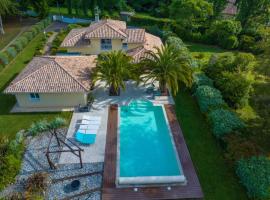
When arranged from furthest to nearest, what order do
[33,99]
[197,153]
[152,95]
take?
[152,95] < [33,99] < [197,153]

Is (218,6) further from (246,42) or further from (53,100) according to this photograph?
(53,100)

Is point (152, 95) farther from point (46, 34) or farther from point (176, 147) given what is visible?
point (46, 34)

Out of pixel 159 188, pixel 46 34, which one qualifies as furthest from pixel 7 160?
A: pixel 46 34

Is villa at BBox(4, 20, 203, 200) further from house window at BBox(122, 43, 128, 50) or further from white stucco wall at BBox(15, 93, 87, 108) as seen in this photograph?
house window at BBox(122, 43, 128, 50)

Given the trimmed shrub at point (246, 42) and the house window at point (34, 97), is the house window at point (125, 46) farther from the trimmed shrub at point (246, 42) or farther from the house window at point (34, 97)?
the trimmed shrub at point (246, 42)

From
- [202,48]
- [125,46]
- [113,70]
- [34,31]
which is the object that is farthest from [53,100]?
[202,48]

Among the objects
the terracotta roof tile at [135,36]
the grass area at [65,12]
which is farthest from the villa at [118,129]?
the grass area at [65,12]
